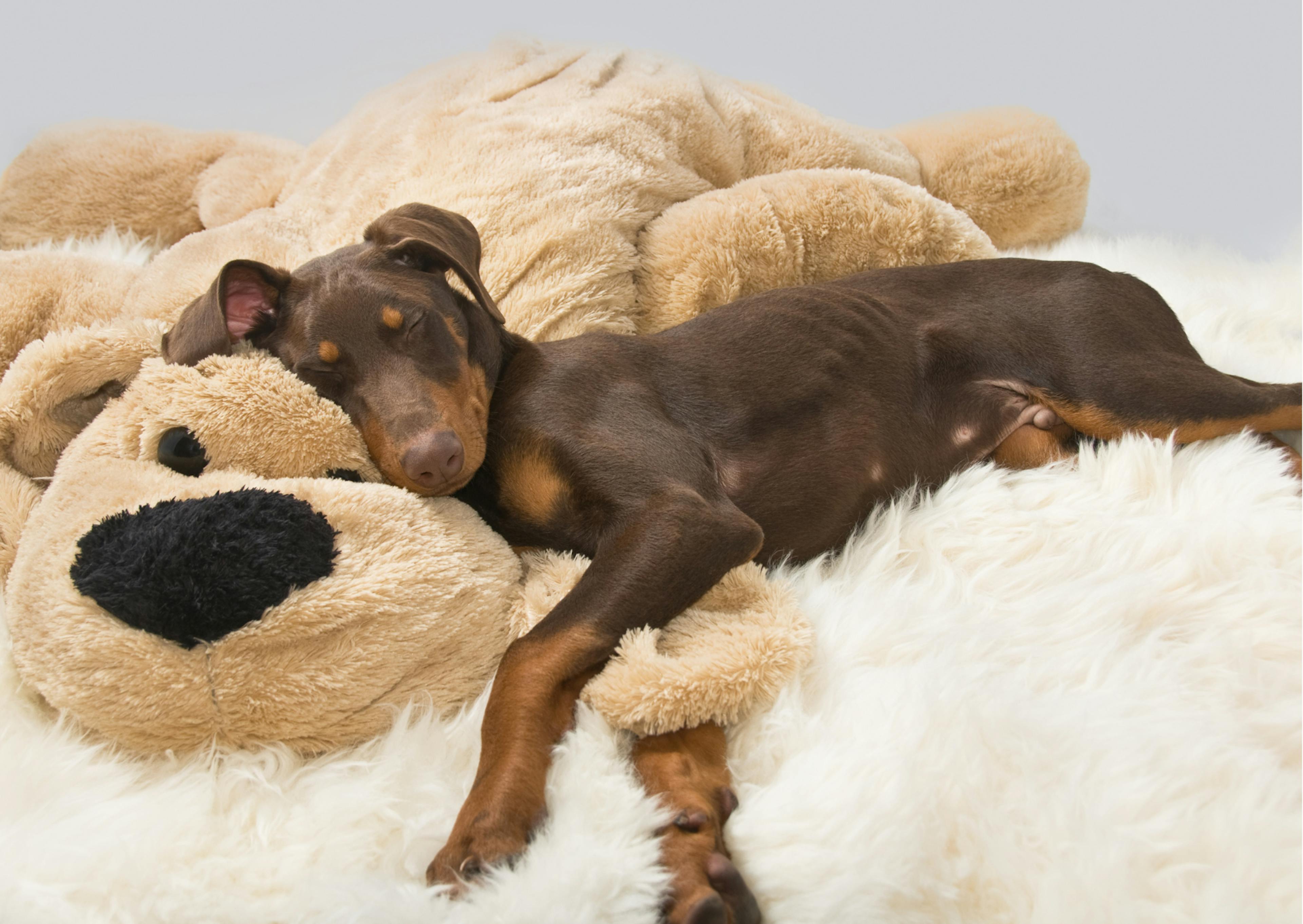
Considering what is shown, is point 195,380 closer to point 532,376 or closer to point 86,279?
point 532,376

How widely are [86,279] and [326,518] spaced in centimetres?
154

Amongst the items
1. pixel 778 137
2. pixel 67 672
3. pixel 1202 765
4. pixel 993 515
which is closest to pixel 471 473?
pixel 67 672

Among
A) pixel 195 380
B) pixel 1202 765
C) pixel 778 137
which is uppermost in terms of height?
pixel 778 137

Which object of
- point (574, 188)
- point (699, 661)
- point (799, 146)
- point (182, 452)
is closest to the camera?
point (699, 661)

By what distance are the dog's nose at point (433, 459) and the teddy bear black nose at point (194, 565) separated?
306mm

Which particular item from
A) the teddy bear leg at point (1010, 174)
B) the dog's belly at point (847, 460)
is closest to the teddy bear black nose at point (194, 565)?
the dog's belly at point (847, 460)

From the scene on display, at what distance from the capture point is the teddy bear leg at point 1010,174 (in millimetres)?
3744

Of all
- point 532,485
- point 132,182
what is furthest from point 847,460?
point 132,182

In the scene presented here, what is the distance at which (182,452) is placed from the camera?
1.88 m

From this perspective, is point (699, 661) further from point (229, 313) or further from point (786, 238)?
point (786, 238)

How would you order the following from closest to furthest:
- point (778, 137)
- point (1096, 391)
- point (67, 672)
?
1. point (67, 672)
2. point (1096, 391)
3. point (778, 137)

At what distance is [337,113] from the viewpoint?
13.5 feet

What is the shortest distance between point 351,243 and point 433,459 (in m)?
1.27

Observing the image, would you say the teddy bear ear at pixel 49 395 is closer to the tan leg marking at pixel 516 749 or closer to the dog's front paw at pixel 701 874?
the tan leg marking at pixel 516 749
